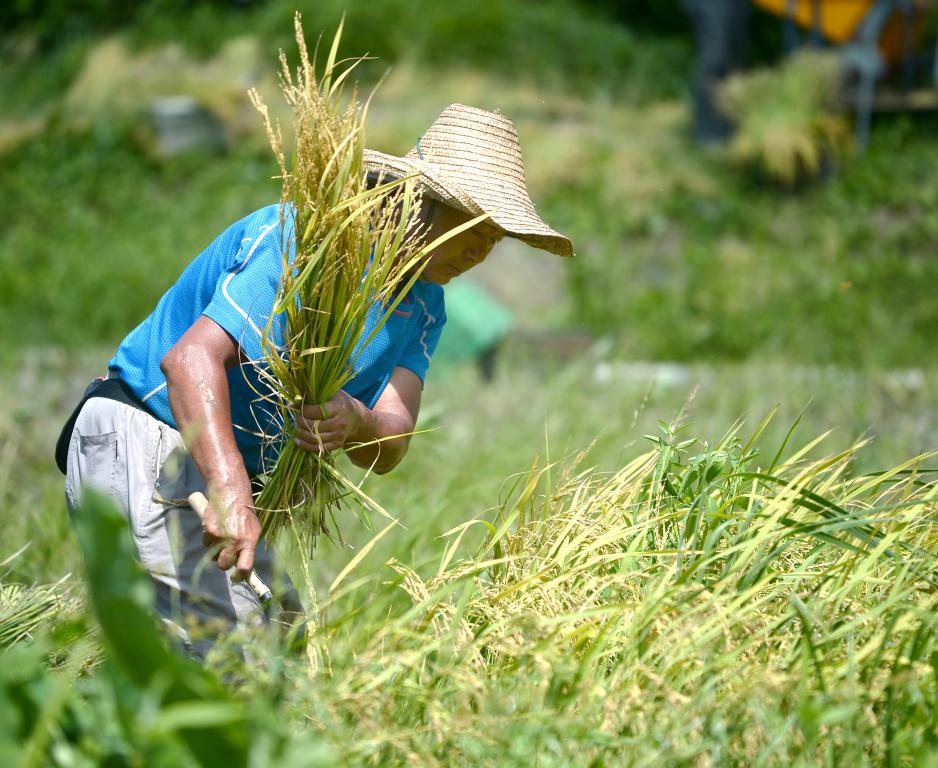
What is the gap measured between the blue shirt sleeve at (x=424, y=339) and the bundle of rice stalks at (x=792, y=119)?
6.97m

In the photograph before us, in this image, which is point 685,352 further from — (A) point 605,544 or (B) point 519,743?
(B) point 519,743

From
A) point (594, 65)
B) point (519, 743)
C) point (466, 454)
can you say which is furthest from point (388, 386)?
→ point (594, 65)

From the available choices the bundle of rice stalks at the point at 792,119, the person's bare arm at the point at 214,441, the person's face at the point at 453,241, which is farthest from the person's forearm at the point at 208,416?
the bundle of rice stalks at the point at 792,119

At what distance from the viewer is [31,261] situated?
8.98 metres

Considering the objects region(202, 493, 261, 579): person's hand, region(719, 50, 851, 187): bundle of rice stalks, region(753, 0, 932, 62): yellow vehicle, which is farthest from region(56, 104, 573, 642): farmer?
region(753, 0, 932, 62): yellow vehicle

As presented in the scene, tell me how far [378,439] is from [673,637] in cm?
80

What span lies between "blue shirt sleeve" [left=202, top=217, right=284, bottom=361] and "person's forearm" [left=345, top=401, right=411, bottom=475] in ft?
0.82

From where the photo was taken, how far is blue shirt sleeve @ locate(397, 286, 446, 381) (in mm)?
2670

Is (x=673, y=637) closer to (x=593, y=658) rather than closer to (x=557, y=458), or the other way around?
(x=593, y=658)

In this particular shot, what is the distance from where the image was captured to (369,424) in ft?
7.81

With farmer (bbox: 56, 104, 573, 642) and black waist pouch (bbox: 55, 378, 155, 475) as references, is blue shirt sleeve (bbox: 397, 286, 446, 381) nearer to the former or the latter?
farmer (bbox: 56, 104, 573, 642)

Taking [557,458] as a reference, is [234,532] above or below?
above

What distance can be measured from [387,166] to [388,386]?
1.71 ft

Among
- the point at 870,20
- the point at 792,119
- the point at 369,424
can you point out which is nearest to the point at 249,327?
the point at 369,424
